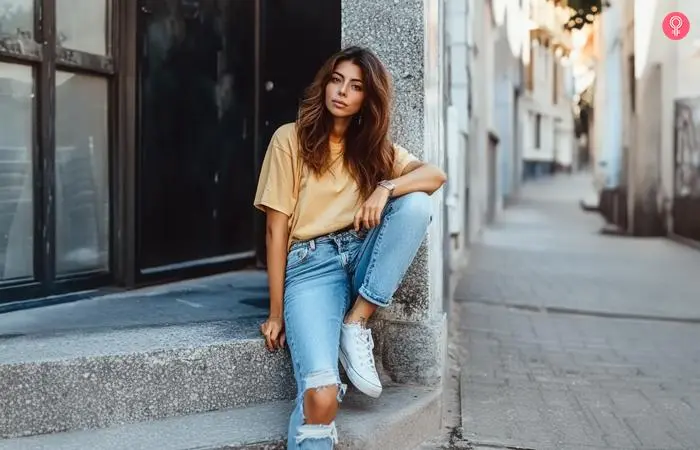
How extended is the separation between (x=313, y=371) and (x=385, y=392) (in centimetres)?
78

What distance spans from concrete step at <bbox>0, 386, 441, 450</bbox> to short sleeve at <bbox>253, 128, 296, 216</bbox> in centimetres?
82

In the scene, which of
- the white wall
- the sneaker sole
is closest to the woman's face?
the sneaker sole

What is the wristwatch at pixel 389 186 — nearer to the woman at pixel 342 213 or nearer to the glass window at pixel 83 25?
the woman at pixel 342 213

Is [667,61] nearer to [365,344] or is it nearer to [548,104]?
[365,344]

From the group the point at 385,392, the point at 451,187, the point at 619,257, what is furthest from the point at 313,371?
the point at 619,257

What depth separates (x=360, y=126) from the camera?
3312mm

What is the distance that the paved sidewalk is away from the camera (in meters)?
3.78

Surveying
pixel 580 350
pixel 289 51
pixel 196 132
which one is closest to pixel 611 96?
pixel 580 350

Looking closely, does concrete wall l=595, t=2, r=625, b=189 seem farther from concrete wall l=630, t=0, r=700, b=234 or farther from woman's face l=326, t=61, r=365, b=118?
woman's face l=326, t=61, r=365, b=118

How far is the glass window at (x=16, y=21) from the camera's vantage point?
4004mm

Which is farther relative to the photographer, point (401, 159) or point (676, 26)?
point (676, 26)

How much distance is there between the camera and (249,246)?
550cm

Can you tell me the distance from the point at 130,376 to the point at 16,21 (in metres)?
1.97

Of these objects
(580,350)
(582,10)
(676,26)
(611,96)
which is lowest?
(580,350)
